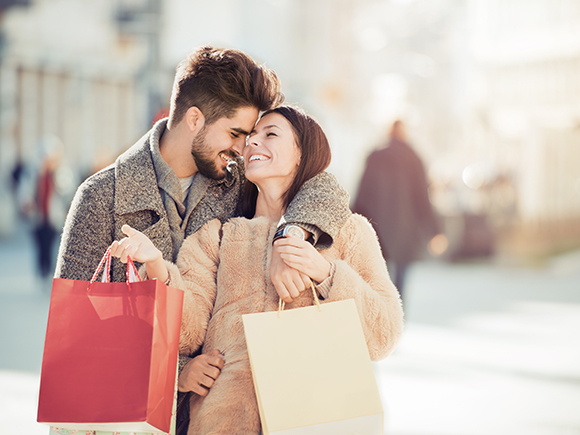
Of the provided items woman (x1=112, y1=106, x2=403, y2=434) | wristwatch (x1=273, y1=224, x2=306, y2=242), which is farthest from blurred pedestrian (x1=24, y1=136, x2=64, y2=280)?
wristwatch (x1=273, y1=224, x2=306, y2=242)

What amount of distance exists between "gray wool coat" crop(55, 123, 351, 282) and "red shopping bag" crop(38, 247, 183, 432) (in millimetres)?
470

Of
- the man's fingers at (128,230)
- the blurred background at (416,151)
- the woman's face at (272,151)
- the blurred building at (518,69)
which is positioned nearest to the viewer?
the man's fingers at (128,230)

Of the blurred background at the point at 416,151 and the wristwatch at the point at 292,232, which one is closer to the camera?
the wristwatch at the point at 292,232

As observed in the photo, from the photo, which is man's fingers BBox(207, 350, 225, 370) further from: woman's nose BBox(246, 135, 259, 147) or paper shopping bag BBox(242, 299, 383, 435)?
woman's nose BBox(246, 135, 259, 147)

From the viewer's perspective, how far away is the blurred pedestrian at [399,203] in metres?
6.44

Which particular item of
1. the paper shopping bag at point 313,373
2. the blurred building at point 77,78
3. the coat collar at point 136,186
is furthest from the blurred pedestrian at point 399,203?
the blurred building at point 77,78

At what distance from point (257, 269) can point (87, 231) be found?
60cm

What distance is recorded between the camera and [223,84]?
107 inches

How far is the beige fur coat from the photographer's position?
91.5 inches

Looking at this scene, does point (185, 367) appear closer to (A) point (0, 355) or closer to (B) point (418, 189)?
(A) point (0, 355)

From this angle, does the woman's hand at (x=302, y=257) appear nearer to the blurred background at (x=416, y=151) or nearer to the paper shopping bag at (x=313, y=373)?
the paper shopping bag at (x=313, y=373)

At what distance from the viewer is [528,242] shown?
1408 centimetres

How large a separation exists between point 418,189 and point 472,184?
1324 cm

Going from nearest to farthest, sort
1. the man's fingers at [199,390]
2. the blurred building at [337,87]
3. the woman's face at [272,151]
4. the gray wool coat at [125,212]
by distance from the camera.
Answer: the man's fingers at [199,390], the gray wool coat at [125,212], the woman's face at [272,151], the blurred building at [337,87]
